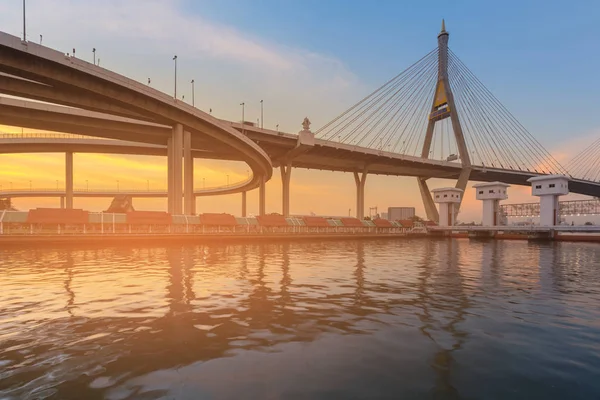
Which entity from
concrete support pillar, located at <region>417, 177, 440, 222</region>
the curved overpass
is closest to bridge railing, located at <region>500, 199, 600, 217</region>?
concrete support pillar, located at <region>417, 177, 440, 222</region>

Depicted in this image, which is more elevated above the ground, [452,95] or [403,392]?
[452,95]

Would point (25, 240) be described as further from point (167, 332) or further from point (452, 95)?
point (452, 95)

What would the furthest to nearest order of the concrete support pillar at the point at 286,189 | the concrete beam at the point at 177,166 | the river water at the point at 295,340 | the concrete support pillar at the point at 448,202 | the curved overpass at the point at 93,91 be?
the concrete support pillar at the point at 286,189, the concrete support pillar at the point at 448,202, the concrete beam at the point at 177,166, the curved overpass at the point at 93,91, the river water at the point at 295,340

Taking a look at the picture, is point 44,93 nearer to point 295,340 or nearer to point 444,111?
point 295,340

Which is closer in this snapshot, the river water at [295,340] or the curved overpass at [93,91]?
the river water at [295,340]

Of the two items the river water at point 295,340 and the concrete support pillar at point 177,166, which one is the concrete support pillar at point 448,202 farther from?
the river water at point 295,340

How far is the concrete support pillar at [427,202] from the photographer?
297 ft

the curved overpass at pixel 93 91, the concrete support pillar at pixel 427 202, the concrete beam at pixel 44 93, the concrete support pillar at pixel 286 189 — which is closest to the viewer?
the curved overpass at pixel 93 91

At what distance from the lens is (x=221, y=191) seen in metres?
138

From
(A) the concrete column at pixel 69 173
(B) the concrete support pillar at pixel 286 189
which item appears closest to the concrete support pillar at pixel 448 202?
(B) the concrete support pillar at pixel 286 189

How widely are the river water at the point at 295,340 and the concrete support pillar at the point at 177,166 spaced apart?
119 feet

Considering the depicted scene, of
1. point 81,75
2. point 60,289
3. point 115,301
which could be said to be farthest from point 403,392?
point 81,75

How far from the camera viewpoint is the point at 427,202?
3713 inches

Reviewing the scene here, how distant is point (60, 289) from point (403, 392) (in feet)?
37.1
